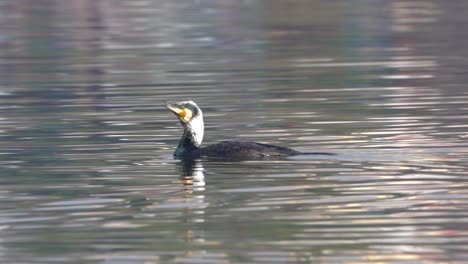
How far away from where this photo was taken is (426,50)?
111ft

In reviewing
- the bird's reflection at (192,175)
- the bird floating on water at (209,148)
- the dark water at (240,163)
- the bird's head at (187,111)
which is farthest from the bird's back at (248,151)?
Result: the bird's head at (187,111)

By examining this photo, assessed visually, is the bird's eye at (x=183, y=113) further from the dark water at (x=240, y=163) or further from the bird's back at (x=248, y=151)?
the bird's back at (x=248, y=151)

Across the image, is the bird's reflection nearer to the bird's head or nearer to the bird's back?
the bird's back

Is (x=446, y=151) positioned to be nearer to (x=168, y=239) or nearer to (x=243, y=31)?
(x=168, y=239)

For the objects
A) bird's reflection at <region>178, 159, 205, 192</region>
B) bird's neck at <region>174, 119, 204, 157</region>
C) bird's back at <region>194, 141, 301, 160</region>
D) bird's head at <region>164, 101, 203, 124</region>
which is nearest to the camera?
bird's reflection at <region>178, 159, 205, 192</region>

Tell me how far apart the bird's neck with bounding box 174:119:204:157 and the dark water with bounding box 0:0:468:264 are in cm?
19

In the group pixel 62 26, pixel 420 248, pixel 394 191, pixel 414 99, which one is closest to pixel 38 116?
pixel 414 99

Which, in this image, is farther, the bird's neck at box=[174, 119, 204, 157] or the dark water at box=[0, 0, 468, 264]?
the bird's neck at box=[174, 119, 204, 157]

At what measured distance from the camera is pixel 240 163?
16.6 metres

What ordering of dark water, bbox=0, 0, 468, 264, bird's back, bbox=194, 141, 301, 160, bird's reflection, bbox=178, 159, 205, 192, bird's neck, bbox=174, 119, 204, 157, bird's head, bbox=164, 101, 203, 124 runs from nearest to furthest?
dark water, bbox=0, 0, 468, 264 → bird's reflection, bbox=178, 159, 205, 192 → bird's back, bbox=194, 141, 301, 160 → bird's neck, bbox=174, 119, 204, 157 → bird's head, bbox=164, 101, 203, 124

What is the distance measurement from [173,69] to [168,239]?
17636 mm

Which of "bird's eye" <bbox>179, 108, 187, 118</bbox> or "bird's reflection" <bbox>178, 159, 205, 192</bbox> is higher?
"bird's eye" <bbox>179, 108, 187, 118</bbox>

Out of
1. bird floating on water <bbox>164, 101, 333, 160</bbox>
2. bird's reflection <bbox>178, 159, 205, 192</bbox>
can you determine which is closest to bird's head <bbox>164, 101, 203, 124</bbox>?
bird floating on water <bbox>164, 101, 333, 160</bbox>

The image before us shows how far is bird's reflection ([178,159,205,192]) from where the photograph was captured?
15.0 meters
